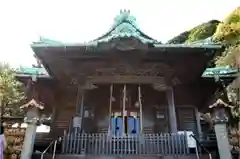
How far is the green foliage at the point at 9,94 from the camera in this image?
16.3 m

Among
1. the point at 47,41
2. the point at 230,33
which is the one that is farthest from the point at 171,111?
the point at 230,33

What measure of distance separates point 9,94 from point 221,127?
13.6m

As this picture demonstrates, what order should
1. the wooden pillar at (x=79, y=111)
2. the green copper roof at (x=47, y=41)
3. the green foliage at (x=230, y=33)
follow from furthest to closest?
the green foliage at (x=230, y=33)
the wooden pillar at (x=79, y=111)
the green copper roof at (x=47, y=41)

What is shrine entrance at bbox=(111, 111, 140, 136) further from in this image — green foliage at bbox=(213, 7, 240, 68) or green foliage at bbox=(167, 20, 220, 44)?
green foliage at bbox=(167, 20, 220, 44)

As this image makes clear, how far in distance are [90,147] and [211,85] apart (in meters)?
5.90

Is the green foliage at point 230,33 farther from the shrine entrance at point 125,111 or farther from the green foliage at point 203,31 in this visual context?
the shrine entrance at point 125,111

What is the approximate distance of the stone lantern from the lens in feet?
26.7

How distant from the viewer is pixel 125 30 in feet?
33.0

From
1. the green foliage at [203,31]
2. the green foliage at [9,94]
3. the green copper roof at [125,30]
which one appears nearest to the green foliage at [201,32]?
the green foliage at [203,31]

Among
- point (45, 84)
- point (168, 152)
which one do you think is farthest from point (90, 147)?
point (45, 84)

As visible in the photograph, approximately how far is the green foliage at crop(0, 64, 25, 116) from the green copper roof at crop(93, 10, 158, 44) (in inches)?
338

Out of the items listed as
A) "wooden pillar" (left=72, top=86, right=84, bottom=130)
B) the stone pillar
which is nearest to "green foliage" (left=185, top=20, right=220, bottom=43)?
"wooden pillar" (left=72, top=86, right=84, bottom=130)

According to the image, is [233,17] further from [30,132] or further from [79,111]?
[30,132]

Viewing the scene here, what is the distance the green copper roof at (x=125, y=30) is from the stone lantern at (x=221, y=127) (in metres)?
3.19
